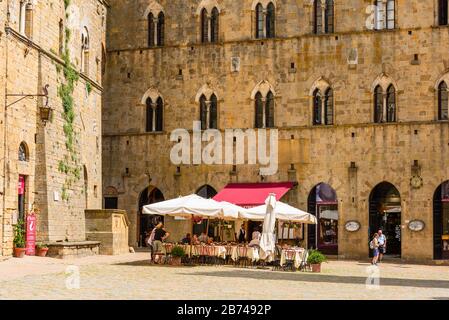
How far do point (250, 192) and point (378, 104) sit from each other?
6.42 meters

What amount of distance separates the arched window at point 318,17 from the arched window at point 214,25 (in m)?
4.35

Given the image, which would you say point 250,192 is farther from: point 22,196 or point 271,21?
point 22,196

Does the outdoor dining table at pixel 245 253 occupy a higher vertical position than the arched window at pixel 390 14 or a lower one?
lower

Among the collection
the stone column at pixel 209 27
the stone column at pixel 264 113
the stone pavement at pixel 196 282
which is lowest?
the stone pavement at pixel 196 282

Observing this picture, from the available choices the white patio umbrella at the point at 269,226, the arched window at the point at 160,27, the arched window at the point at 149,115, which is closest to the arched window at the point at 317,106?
the arched window at the point at 149,115

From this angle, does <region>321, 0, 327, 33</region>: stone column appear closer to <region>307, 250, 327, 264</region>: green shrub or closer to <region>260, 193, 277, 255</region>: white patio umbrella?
<region>260, 193, 277, 255</region>: white patio umbrella

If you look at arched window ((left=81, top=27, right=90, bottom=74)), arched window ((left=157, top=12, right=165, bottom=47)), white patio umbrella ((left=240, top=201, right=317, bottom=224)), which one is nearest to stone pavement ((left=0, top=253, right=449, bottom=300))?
white patio umbrella ((left=240, top=201, right=317, bottom=224))

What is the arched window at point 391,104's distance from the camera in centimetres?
3466

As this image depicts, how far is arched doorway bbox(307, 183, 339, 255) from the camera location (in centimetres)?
3516

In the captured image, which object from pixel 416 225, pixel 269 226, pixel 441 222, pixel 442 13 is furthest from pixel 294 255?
pixel 442 13

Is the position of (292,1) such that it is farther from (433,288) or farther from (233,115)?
(433,288)

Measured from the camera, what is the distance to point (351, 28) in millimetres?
35250

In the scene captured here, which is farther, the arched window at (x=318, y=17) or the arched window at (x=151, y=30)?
the arched window at (x=151, y=30)

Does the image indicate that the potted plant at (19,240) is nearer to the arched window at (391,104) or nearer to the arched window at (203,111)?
the arched window at (203,111)
